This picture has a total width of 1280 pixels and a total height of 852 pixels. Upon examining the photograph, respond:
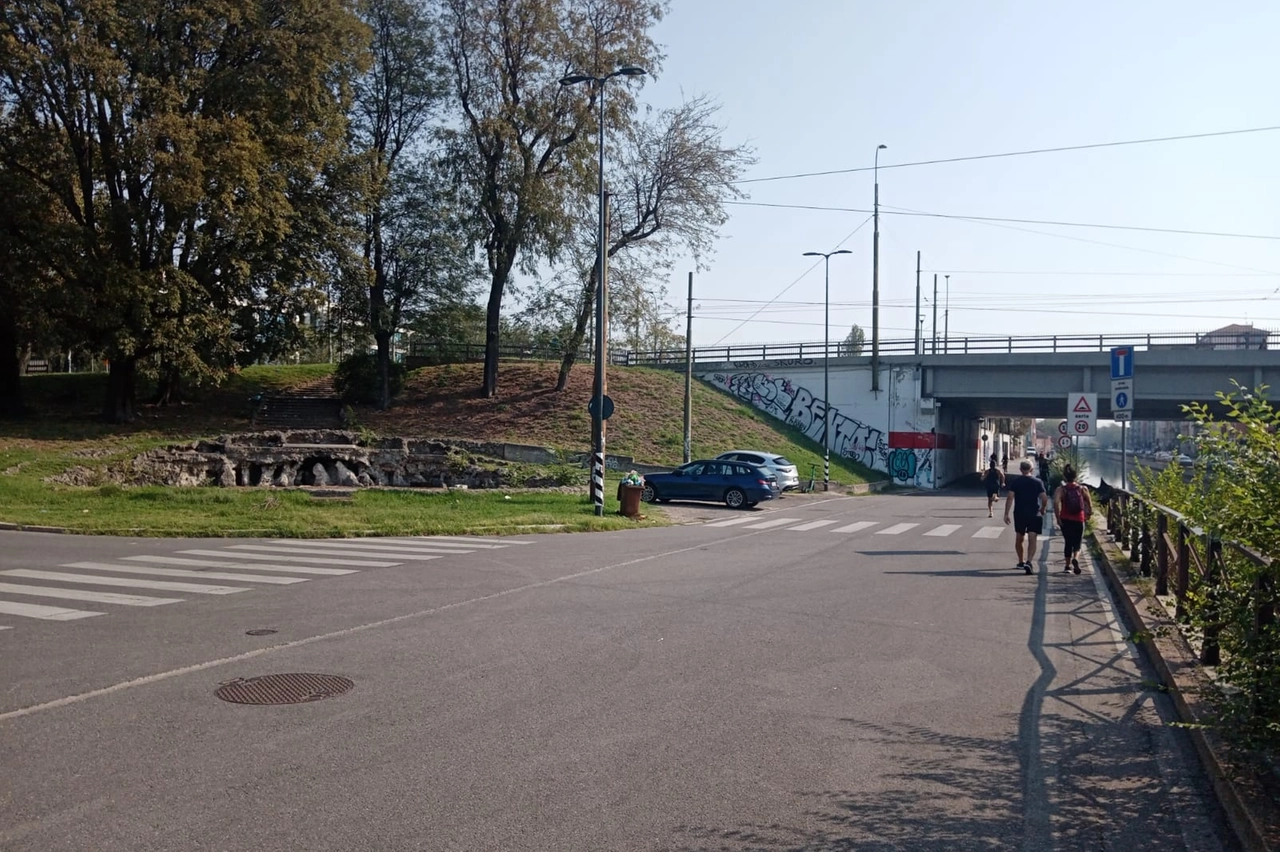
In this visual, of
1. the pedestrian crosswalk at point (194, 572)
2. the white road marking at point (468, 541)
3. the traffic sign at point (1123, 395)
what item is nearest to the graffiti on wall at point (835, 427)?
the traffic sign at point (1123, 395)

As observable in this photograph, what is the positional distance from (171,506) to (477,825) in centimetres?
2118

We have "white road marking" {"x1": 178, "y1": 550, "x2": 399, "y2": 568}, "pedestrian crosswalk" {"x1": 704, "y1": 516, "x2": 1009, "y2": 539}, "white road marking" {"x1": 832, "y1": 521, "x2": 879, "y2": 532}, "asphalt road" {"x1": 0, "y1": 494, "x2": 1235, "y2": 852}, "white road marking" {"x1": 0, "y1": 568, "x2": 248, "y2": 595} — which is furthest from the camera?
"white road marking" {"x1": 832, "y1": 521, "x2": 879, "y2": 532}

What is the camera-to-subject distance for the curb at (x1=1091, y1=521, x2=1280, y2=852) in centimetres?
493

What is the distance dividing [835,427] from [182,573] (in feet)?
139

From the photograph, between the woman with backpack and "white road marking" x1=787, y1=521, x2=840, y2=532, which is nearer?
the woman with backpack

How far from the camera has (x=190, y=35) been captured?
3512cm

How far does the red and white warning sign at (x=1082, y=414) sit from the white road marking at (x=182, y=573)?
1804 cm

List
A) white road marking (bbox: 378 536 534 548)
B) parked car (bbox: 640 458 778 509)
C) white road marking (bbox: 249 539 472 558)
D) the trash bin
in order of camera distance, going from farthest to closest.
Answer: parked car (bbox: 640 458 778 509), the trash bin, white road marking (bbox: 378 536 534 548), white road marking (bbox: 249 539 472 558)

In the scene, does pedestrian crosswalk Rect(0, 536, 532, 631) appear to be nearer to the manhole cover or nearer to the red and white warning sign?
the manhole cover

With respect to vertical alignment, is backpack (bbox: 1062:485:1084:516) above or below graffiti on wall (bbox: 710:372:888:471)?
below

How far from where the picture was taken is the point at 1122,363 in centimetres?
1795

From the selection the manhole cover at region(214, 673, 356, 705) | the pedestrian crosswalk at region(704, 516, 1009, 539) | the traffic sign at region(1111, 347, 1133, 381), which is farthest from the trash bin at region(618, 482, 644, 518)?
the manhole cover at region(214, 673, 356, 705)

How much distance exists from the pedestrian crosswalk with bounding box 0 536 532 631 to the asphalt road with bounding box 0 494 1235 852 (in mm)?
123

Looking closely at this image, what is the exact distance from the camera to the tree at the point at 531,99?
145 ft
